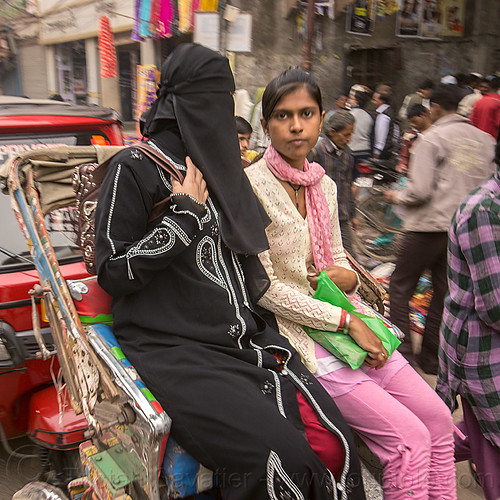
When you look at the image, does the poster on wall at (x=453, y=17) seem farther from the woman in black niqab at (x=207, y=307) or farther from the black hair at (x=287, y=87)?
the woman in black niqab at (x=207, y=307)

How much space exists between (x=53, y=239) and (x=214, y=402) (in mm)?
1665

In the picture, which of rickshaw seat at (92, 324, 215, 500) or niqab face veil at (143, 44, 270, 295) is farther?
niqab face veil at (143, 44, 270, 295)

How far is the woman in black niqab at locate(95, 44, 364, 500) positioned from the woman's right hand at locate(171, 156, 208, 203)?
13 millimetres

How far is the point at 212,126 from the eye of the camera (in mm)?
1881

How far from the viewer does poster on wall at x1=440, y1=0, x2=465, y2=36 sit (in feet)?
37.4

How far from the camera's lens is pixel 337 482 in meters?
1.74

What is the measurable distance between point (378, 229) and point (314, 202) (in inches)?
205

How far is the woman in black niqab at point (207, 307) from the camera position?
1638 mm

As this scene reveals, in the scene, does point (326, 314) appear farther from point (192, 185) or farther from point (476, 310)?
point (192, 185)

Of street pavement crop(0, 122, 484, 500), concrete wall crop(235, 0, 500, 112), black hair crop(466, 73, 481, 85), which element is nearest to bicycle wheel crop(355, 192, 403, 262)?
black hair crop(466, 73, 481, 85)

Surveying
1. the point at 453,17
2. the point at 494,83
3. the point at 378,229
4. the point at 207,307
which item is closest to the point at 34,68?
the point at 453,17

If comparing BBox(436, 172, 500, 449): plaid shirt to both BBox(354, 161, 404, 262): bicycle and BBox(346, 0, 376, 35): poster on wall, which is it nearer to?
BBox(354, 161, 404, 262): bicycle

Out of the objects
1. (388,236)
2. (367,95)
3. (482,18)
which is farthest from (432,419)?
(482,18)

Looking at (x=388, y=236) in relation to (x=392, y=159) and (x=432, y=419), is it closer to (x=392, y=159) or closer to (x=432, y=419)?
(x=392, y=159)
